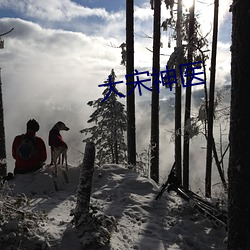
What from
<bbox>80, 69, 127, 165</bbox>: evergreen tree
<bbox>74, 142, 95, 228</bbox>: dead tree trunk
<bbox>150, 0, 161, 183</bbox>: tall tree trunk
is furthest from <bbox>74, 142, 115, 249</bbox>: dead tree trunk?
<bbox>80, 69, 127, 165</bbox>: evergreen tree

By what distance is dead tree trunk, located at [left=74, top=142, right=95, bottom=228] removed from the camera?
5395 mm

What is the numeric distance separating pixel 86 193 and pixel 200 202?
3320mm

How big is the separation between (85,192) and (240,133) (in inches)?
115

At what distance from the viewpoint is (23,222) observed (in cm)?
504

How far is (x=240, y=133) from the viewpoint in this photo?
14.4 feet

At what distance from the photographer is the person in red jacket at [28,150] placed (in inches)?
356

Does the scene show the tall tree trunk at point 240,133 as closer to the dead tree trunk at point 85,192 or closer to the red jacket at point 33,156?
the dead tree trunk at point 85,192

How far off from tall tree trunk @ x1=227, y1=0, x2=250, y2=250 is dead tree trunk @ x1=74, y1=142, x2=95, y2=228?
2499 millimetres

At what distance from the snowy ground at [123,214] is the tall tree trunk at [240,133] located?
1769 millimetres

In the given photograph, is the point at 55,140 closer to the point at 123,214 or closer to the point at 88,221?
the point at 123,214

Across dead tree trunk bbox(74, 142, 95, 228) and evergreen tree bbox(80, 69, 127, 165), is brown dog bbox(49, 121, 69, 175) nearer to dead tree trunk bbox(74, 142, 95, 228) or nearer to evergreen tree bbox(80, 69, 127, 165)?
dead tree trunk bbox(74, 142, 95, 228)

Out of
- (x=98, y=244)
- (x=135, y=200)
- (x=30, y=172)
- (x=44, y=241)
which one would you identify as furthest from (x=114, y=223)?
(x=30, y=172)

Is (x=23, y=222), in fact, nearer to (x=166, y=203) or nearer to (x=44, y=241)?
(x=44, y=241)

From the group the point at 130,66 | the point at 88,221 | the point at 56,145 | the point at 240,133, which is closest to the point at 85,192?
the point at 88,221
